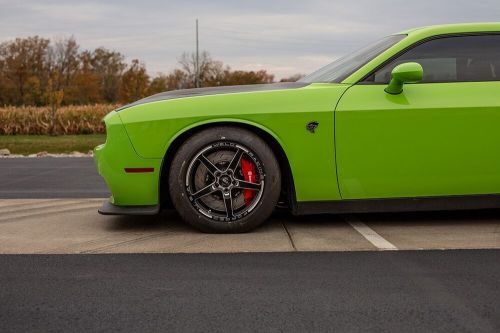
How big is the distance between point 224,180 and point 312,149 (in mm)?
654

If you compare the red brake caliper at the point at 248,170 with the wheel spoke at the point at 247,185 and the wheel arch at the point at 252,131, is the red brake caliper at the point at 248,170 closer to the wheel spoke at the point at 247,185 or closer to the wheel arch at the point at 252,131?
the wheel spoke at the point at 247,185

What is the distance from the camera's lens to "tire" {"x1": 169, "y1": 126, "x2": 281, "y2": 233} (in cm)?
471

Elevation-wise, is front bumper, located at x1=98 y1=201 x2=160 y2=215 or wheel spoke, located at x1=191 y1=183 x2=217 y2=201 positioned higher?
wheel spoke, located at x1=191 y1=183 x2=217 y2=201

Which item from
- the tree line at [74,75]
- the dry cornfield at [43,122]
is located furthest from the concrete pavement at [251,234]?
the tree line at [74,75]

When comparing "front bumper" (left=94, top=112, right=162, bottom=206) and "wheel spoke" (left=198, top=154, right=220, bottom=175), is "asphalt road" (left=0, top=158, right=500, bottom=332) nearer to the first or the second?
"front bumper" (left=94, top=112, right=162, bottom=206)

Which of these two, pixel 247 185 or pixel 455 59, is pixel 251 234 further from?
pixel 455 59

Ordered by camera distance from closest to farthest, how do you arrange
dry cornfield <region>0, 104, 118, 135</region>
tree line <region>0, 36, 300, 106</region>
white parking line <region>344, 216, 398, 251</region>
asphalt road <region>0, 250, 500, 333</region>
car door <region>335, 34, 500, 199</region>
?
asphalt road <region>0, 250, 500, 333</region>
white parking line <region>344, 216, 398, 251</region>
car door <region>335, 34, 500, 199</region>
dry cornfield <region>0, 104, 118, 135</region>
tree line <region>0, 36, 300, 106</region>

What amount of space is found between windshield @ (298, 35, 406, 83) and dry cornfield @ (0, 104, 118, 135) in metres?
20.4

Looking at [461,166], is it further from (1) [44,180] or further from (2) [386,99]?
(1) [44,180]

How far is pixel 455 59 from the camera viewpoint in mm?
4961

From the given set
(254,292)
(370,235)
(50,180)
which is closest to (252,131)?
(370,235)

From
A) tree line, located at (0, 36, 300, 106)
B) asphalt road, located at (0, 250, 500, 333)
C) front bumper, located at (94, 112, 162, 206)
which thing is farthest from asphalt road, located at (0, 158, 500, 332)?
tree line, located at (0, 36, 300, 106)

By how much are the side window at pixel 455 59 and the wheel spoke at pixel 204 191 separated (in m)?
1.35

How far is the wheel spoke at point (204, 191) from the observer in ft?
15.5
